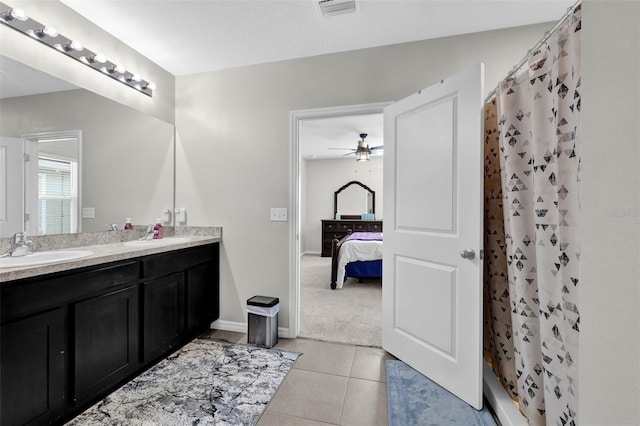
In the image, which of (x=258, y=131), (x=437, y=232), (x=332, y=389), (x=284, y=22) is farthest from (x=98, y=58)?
(x=332, y=389)

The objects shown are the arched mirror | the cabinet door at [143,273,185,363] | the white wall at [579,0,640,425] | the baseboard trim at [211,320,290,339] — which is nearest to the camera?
the white wall at [579,0,640,425]

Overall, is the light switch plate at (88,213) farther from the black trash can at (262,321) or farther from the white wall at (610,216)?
the white wall at (610,216)

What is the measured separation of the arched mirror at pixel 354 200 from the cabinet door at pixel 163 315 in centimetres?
535

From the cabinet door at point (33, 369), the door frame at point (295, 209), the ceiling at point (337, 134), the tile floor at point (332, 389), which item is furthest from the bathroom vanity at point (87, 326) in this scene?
the ceiling at point (337, 134)

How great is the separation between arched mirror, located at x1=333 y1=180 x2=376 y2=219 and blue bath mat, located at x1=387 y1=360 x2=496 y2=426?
17.9 feet

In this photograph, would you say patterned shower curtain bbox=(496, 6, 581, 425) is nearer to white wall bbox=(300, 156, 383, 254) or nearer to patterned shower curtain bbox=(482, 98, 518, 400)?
patterned shower curtain bbox=(482, 98, 518, 400)

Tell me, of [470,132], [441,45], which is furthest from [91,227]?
[441,45]

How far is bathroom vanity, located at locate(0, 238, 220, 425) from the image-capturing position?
133 centimetres

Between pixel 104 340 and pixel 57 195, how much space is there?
1054 mm

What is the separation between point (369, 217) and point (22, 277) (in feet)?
20.6

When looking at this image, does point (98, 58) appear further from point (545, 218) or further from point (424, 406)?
point (424, 406)

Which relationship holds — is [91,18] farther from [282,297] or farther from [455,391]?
[455,391]

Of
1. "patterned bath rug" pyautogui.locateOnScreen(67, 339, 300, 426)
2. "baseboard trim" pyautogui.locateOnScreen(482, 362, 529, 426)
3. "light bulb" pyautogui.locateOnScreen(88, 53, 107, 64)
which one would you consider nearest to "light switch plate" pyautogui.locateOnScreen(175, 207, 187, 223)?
"patterned bath rug" pyautogui.locateOnScreen(67, 339, 300, 426)

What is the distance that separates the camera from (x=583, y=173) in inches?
25.2
